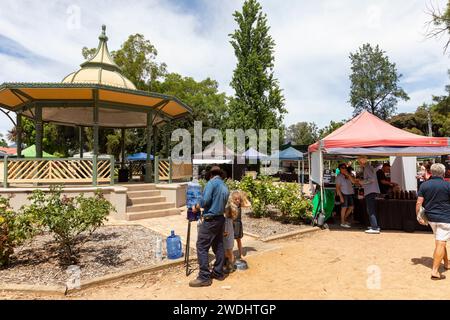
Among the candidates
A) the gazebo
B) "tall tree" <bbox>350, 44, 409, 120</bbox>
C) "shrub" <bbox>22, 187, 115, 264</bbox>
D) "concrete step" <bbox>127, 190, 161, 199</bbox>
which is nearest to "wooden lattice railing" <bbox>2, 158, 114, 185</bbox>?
the gazebo

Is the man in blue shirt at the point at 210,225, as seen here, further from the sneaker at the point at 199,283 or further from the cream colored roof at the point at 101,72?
the cream colored roof at the point at 101,72

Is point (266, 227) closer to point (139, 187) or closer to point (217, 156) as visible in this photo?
point (139, 187)

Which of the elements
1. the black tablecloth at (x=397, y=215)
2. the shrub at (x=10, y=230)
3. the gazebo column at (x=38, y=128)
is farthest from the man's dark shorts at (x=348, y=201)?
the gazebo column at (x=38, y=128)

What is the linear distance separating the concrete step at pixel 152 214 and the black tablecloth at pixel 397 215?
21.5 ft

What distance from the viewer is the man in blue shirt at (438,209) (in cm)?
443

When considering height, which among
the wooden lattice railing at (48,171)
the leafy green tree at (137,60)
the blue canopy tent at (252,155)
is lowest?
the wooden lattice railing at (48,171)
